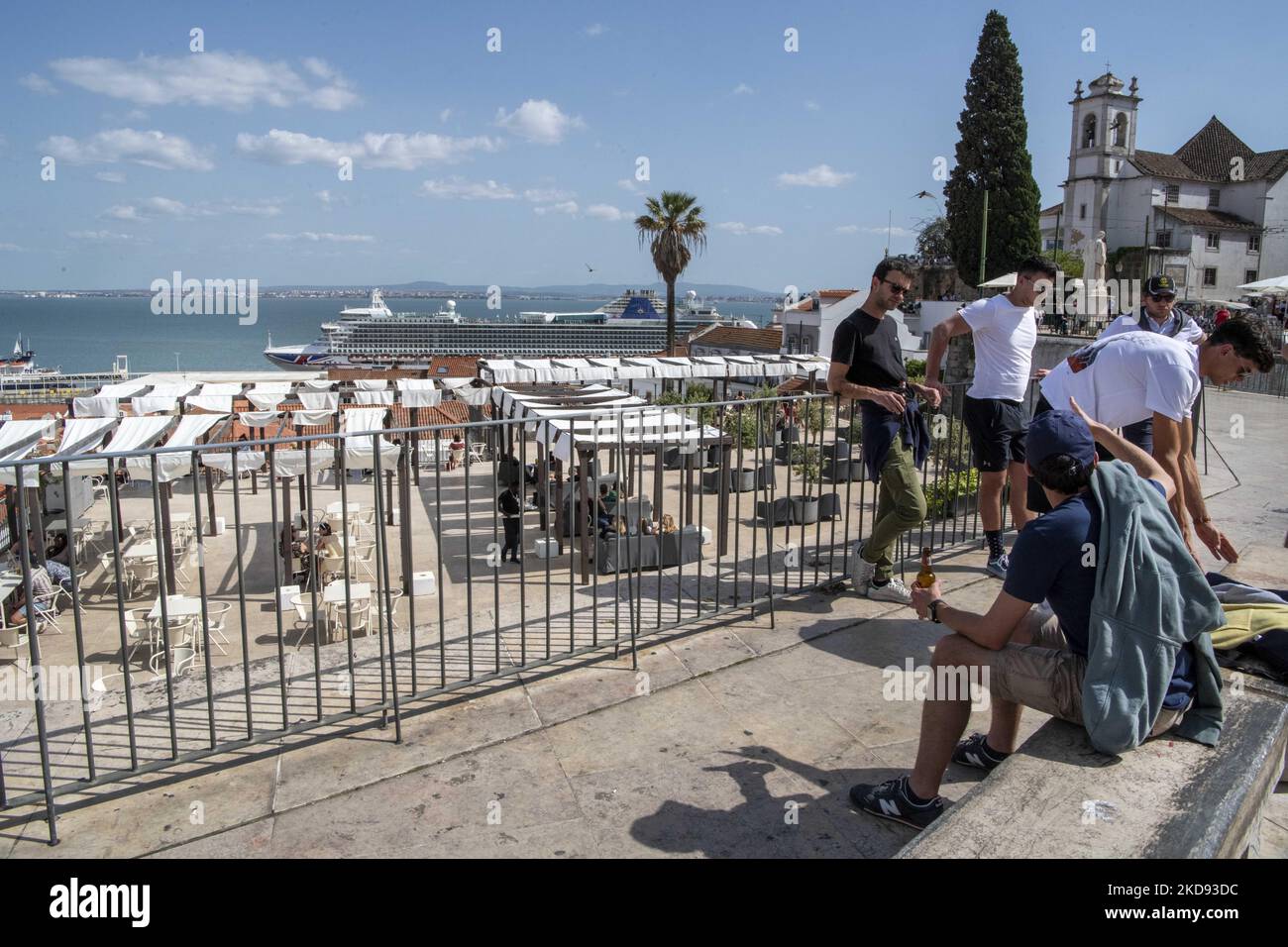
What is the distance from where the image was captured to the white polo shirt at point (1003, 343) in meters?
5.60

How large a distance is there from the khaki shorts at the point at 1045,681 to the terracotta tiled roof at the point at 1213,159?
69.6m

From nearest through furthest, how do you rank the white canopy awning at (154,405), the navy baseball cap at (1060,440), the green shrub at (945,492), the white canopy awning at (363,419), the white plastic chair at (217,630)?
the navy baseball cap at (1060,440) < the green shrub at (945,492) < the white plastic chair at (217,630) < the white canopy awning at (363,419) < the white canopy awning at (154,405)

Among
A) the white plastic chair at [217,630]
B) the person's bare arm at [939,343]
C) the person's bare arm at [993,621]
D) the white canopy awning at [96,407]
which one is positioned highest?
the person's bare arm at [939,343]

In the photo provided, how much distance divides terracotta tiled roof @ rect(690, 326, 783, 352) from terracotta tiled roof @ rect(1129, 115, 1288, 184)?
27.8 meters

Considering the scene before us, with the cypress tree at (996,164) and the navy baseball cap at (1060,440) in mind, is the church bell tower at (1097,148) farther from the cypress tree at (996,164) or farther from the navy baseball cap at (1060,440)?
the navy baseball cap at (1060,440)

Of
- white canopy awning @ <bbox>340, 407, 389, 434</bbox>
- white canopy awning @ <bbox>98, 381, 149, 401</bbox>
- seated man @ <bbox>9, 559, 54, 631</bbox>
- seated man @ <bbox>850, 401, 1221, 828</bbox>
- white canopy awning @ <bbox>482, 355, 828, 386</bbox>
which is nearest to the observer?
seated man @ <bbox>850, 401, 1221, 828</bbox>

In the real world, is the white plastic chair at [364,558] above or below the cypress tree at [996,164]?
below

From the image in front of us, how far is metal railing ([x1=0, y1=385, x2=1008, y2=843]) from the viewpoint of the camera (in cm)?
362

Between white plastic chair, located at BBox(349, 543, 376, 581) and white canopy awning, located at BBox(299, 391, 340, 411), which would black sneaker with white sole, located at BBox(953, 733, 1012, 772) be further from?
white canopy awning, located at BBox(299, 391, 340, 411)

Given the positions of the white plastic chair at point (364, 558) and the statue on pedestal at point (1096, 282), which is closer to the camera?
the white plastic chair at point (364, 558)

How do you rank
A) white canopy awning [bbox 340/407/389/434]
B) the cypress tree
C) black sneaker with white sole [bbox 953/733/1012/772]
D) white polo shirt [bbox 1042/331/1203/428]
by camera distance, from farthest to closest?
the cypress tree, white canopy awning [bbox 340/407/389/434], white polo shirt [bbox 1042/331/1203/428], black sneaker with white sole [bbox 953/733/1012/772]

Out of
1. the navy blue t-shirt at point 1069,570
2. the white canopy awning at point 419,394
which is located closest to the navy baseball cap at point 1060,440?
the navy blue t-shirt at point 1069,570

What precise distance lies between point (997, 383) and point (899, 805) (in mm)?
3340

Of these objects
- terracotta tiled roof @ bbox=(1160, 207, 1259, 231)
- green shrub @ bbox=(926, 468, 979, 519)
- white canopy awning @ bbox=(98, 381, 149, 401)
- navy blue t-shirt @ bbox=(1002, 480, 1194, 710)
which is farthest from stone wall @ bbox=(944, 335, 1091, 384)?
terracotta tiled roof @ bbox=(1160, 207, 1259, 231)
